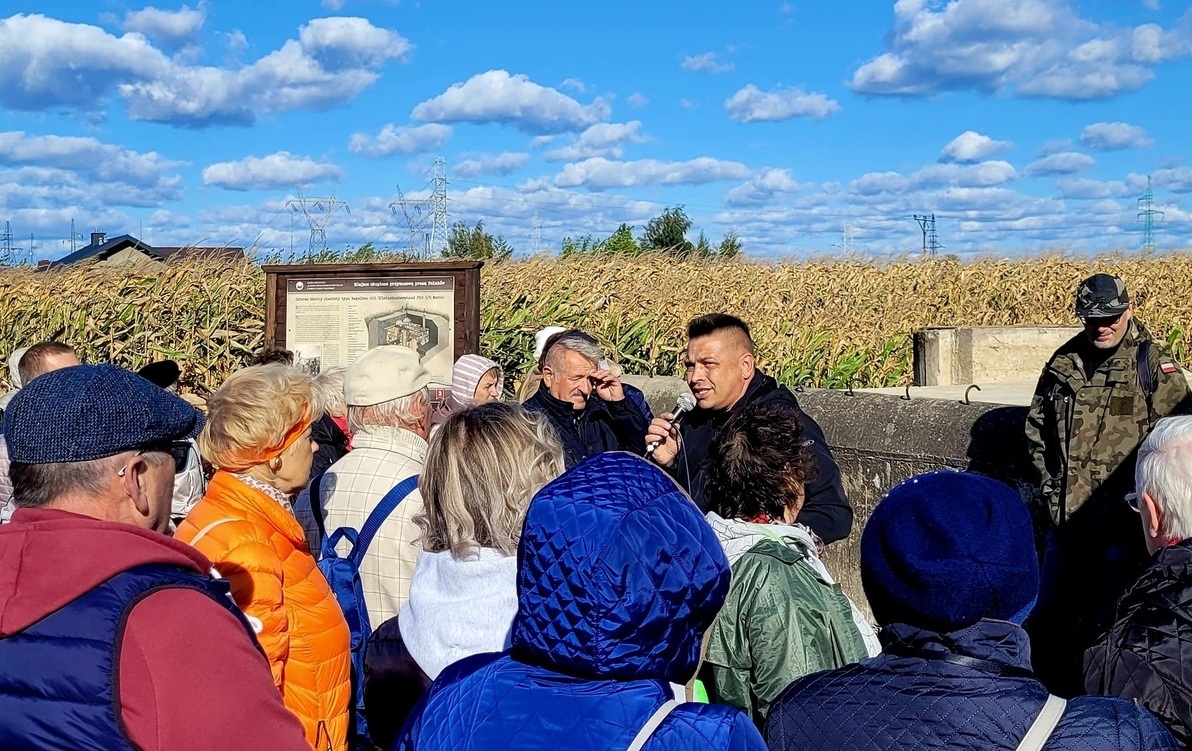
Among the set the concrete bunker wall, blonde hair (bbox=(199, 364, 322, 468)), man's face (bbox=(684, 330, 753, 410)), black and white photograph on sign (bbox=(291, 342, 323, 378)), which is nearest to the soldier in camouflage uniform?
the concrete bunker wall

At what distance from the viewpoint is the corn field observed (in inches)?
362

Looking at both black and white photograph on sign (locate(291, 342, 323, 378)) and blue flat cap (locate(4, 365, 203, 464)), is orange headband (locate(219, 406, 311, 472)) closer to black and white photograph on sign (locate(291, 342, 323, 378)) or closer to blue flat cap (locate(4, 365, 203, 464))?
blue flat cap (locate(4, 365, 203, 464))

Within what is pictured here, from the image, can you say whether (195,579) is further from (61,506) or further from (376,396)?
(376,396)

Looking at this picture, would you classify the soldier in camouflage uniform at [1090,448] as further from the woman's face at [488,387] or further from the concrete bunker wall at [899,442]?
the woman's face at [488,387]

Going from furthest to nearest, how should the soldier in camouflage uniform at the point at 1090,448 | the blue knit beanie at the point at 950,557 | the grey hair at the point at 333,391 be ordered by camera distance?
1. the grey hair at the point at 333,391
2. the soldier in camouflage uniform at the point at 1090,448
3. the blue knit beanie at the point at 950,557

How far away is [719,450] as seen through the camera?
10.7ft

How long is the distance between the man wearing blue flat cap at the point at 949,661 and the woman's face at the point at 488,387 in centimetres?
363

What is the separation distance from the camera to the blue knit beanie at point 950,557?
194 cm

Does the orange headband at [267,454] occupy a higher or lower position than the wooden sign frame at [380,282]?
lower

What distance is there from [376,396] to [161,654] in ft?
7.15

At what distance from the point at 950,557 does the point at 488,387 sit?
12.7 feet

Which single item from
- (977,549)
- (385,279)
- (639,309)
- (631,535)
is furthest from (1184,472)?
(639,309)

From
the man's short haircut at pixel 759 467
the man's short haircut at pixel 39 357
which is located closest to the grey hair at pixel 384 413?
the man's short haircut at pixel 759 467

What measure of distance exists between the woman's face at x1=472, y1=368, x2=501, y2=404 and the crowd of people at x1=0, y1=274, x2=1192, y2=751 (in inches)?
53.9
